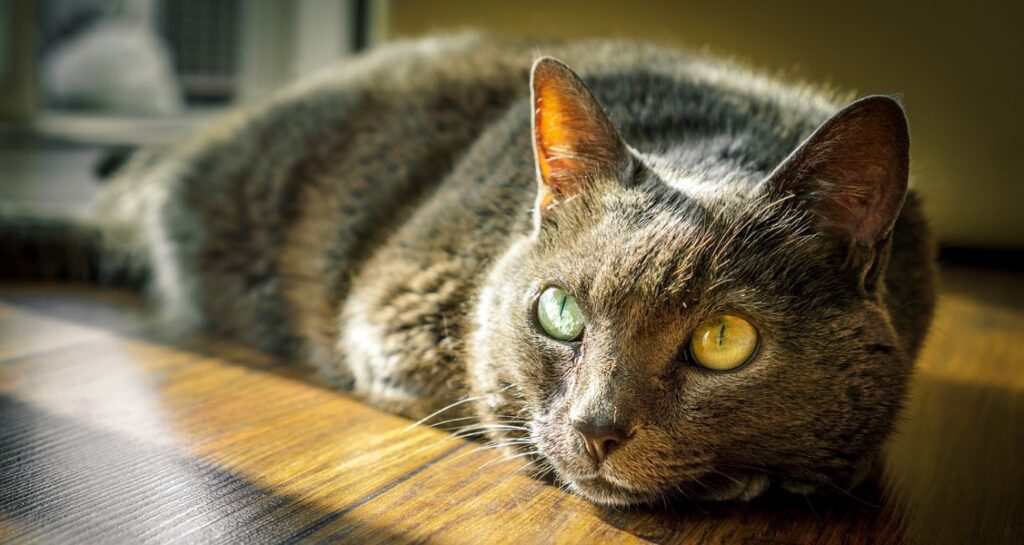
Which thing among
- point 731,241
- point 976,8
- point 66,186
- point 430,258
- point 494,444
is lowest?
point 66,186

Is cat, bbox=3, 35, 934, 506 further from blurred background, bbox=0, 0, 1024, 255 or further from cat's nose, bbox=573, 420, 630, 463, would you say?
blurred background, bbox=0, 0, 1024, 255

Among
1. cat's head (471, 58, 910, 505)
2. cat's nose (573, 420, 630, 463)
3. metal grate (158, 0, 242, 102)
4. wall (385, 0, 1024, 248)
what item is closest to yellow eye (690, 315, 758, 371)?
cat's head (471, 58, 910, 505)

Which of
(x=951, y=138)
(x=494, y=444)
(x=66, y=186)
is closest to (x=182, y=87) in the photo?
(x=66, y=186)

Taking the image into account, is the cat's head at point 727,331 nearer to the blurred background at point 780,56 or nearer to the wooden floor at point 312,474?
the wooden floor at point 312,474

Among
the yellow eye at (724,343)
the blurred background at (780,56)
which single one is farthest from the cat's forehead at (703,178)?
the blurred background at (780,56)

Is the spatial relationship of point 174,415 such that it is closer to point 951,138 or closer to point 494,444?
point 494,444

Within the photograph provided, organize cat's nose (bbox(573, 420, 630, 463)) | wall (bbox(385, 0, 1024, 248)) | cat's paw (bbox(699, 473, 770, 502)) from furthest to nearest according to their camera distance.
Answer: wall (bbox(385, 0, 1024, 248))
cat's paw (bbox(699, 473, 770, 502))
cat's nose (bbox(573, 420, 630, 463))

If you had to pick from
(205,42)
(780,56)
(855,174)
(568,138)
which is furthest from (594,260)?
(205,42)
